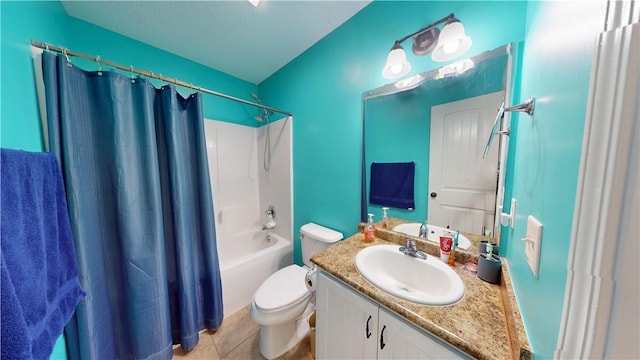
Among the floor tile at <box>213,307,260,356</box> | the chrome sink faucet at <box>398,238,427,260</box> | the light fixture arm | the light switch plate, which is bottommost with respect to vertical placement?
the floor tile at <box>213,307,260,356</box>

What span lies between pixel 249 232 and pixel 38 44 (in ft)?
6.30

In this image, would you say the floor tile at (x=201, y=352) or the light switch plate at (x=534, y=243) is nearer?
the light switch plate at (x=534, y=243)

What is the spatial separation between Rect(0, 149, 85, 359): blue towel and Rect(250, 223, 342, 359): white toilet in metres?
0.81

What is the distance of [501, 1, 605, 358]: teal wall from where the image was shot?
30 centimetres

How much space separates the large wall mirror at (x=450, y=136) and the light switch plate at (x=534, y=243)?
494 mm

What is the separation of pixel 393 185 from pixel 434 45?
79 centimetres

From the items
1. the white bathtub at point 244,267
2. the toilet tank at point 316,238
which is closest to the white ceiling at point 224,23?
the toilet tank at point 316,238

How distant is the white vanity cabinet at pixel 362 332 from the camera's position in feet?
2.07

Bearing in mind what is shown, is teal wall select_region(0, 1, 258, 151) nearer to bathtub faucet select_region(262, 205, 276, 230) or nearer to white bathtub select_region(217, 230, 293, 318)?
bathtub faucet select_region(262, 205, 276, 230)

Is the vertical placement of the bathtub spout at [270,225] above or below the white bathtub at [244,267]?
above

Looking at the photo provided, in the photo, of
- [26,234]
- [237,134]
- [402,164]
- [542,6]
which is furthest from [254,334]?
[542,6]

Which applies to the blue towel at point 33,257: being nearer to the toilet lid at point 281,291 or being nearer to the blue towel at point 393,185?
the toilet lid at point 281,291

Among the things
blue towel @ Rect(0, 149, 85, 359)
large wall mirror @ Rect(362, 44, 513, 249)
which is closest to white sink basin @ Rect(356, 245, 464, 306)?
large wall mirror @ Rect(362, 44, 513, 249)

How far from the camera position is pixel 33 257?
0.59m
